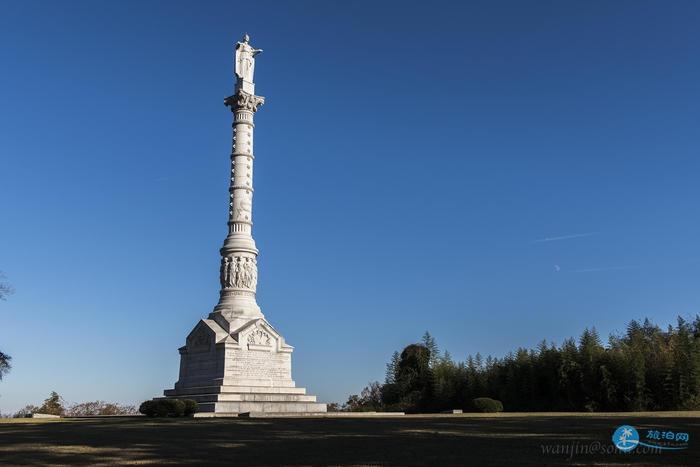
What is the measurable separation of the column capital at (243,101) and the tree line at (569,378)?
827 inches

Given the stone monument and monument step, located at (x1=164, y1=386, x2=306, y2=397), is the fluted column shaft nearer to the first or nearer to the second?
the stone monument

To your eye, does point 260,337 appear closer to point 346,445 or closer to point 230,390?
point 230,390

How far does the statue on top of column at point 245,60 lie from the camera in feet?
136

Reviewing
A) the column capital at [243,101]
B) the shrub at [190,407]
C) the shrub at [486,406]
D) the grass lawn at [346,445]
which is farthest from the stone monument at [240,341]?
the grass lawn at [346,445]

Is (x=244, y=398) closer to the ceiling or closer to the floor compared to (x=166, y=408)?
closer to the ceiling

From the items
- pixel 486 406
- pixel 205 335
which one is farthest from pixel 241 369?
pixel 486 406

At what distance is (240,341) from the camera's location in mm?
34781

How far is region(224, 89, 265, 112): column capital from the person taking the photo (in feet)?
132

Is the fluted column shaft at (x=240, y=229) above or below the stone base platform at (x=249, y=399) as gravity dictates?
above

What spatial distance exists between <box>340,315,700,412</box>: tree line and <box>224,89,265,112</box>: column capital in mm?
21012

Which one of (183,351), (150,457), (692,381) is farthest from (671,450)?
(183,351)

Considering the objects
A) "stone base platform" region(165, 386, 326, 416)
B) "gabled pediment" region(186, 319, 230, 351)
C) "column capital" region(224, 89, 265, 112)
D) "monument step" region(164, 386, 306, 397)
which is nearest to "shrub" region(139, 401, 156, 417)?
"stone base platform" region(165, 386, 326, 416)

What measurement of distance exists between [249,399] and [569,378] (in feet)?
60.3

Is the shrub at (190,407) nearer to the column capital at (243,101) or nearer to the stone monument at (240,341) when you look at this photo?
the stone monument at (240,341)
